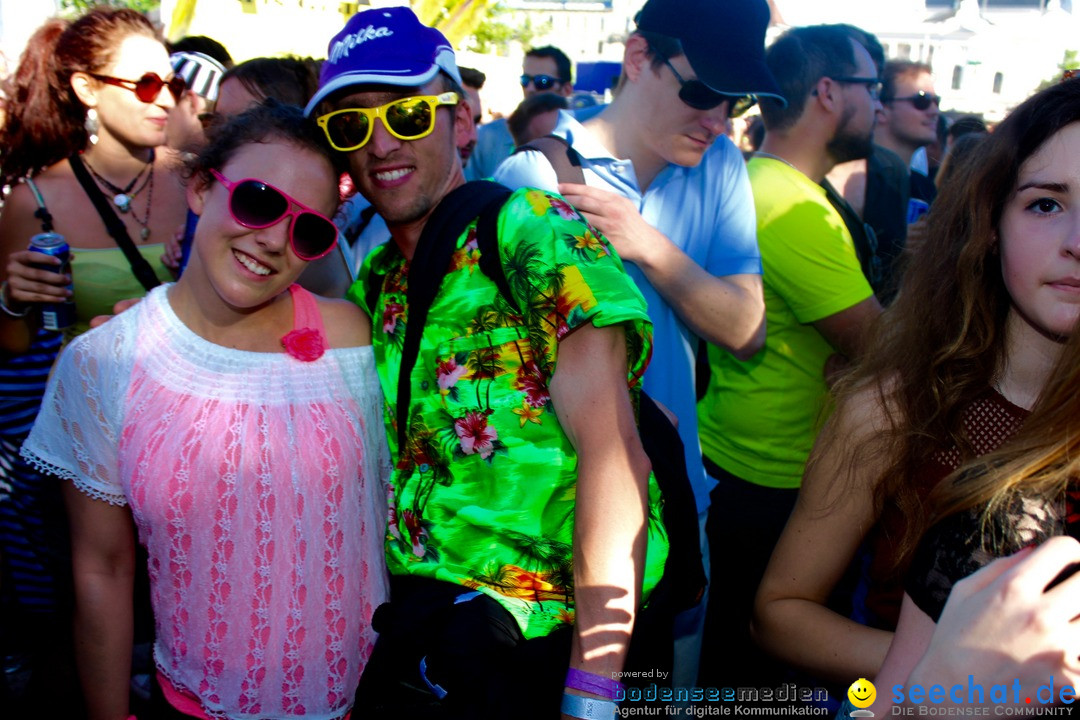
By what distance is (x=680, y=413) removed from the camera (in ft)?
9.05

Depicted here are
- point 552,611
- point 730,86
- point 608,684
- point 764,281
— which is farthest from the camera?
point 764,281

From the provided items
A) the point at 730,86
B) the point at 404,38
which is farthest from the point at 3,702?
the point at 730,86

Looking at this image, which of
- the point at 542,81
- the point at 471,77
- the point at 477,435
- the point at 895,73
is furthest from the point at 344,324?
the point at 542,81

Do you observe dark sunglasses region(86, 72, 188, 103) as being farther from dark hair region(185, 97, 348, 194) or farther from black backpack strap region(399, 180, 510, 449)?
black backpack strap region(399, 180, 510, 449)

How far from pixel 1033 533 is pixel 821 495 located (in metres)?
0.49

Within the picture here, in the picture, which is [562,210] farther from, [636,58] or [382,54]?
[636,58]

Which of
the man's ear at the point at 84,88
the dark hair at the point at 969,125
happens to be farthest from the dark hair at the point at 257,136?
the dark hair at the point at 969,125

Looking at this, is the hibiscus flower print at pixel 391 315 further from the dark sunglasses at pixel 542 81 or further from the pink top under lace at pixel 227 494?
the dark sunglasses at pixel 542 81

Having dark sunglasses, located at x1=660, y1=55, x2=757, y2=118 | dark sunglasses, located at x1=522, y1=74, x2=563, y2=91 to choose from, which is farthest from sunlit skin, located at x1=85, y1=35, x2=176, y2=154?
dark sunglasses, located at x1=522, y1=74, x2=563, y2=91

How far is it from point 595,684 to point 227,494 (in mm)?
907

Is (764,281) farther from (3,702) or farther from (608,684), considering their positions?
(3,702)

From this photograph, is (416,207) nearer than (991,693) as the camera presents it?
No

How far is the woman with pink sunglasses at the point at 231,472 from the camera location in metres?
1.92

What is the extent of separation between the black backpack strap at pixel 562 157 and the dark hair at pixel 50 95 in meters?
1.75
